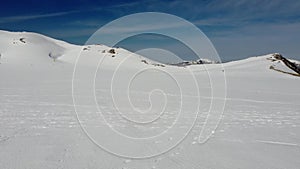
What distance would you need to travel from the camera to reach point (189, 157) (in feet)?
16.0

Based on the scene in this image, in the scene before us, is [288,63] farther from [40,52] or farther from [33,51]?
[33,51]

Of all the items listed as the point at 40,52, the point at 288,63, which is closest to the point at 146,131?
the point at 288,63

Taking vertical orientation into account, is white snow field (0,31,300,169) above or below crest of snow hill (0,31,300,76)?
below

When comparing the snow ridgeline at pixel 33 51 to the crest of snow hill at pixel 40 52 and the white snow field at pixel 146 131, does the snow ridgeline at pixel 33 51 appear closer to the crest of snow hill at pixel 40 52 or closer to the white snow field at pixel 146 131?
the crest of snow hill at pixel 40 52

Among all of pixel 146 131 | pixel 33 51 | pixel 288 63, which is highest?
pixel 288 63

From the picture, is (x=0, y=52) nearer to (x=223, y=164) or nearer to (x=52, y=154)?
(x=52, y=154)

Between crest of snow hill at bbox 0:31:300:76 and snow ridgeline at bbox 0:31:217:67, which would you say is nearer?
crest of snow hill at bbox 0:31:300:76

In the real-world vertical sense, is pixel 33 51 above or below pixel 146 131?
above

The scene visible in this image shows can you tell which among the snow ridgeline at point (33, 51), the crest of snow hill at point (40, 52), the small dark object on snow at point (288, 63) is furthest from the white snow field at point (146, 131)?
the snow ridgeline at point (33, 51)

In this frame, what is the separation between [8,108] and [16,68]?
13785 mm

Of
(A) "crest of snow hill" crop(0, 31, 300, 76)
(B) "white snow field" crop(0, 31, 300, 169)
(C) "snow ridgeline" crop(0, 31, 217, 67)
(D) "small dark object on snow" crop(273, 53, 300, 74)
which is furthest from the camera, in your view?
(C) "snow ridgeline" crop(0, 31, 217, 67)

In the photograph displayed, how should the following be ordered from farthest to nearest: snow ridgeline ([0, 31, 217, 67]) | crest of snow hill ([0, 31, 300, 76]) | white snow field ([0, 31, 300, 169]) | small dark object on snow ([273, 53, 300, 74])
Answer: snow ridgeline ([0, 31, 217, 67]) → crest of snow hill ([0, 31, 300, 76]) → small dark object on snow ([273, 53, 300, 74]) → white snow field ([0, 31, 300, 169])

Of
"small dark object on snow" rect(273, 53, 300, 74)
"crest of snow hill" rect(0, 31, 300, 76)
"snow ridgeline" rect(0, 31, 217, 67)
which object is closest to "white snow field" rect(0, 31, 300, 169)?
"small dark object on snow" rect(273, 53, 300, 74)

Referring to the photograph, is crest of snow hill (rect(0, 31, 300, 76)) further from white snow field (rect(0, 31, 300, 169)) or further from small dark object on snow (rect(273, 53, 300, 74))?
white snow field (rect(0, 31, 300, 169))
